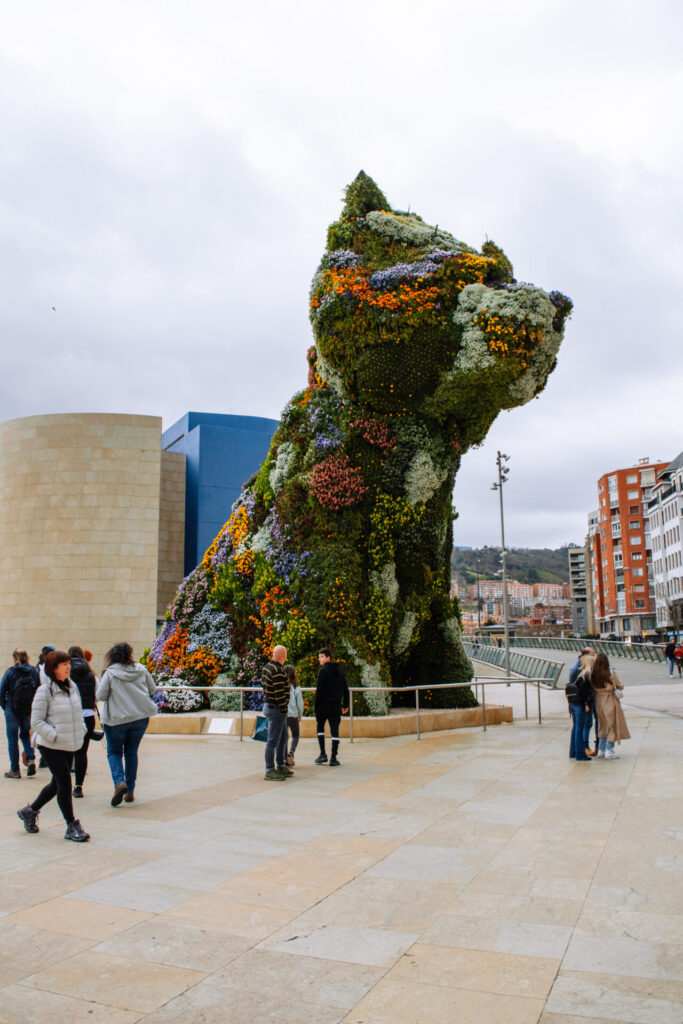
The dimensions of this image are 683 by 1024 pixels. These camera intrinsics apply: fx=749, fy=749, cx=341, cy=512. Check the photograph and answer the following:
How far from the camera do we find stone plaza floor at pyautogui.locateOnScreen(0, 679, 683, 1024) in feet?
10.1

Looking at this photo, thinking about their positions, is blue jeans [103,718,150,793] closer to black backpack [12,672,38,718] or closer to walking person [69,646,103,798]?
walking person [69,646,103,798]

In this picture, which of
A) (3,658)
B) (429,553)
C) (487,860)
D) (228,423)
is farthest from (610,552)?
(487,860)

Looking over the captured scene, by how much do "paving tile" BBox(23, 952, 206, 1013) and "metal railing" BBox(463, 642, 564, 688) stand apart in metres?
20.9

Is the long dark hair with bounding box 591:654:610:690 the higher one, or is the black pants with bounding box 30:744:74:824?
the long dark hair with bounding box 591:654:610:690

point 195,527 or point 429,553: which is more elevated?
point 195,527

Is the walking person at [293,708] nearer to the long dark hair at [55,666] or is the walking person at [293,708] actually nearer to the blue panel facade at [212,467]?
the long dark hair at [55,666]

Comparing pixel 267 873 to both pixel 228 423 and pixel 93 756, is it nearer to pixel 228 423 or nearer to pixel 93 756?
pixel 93 756

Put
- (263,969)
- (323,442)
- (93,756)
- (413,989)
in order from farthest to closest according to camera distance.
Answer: (323,442) < (93,756) < (263,969) < (413,989)

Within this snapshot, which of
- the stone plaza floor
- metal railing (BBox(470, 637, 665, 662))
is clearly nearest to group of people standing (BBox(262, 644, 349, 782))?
the stone plaza floor

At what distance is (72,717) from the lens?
580 cm

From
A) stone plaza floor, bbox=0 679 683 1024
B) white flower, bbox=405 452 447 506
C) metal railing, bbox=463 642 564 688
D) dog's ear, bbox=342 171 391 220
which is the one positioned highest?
dog's ear, bbox=342 171 391 220

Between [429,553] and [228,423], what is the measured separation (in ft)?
85.2

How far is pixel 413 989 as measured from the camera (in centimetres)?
316

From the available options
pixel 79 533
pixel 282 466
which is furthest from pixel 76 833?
pixel 79 533
